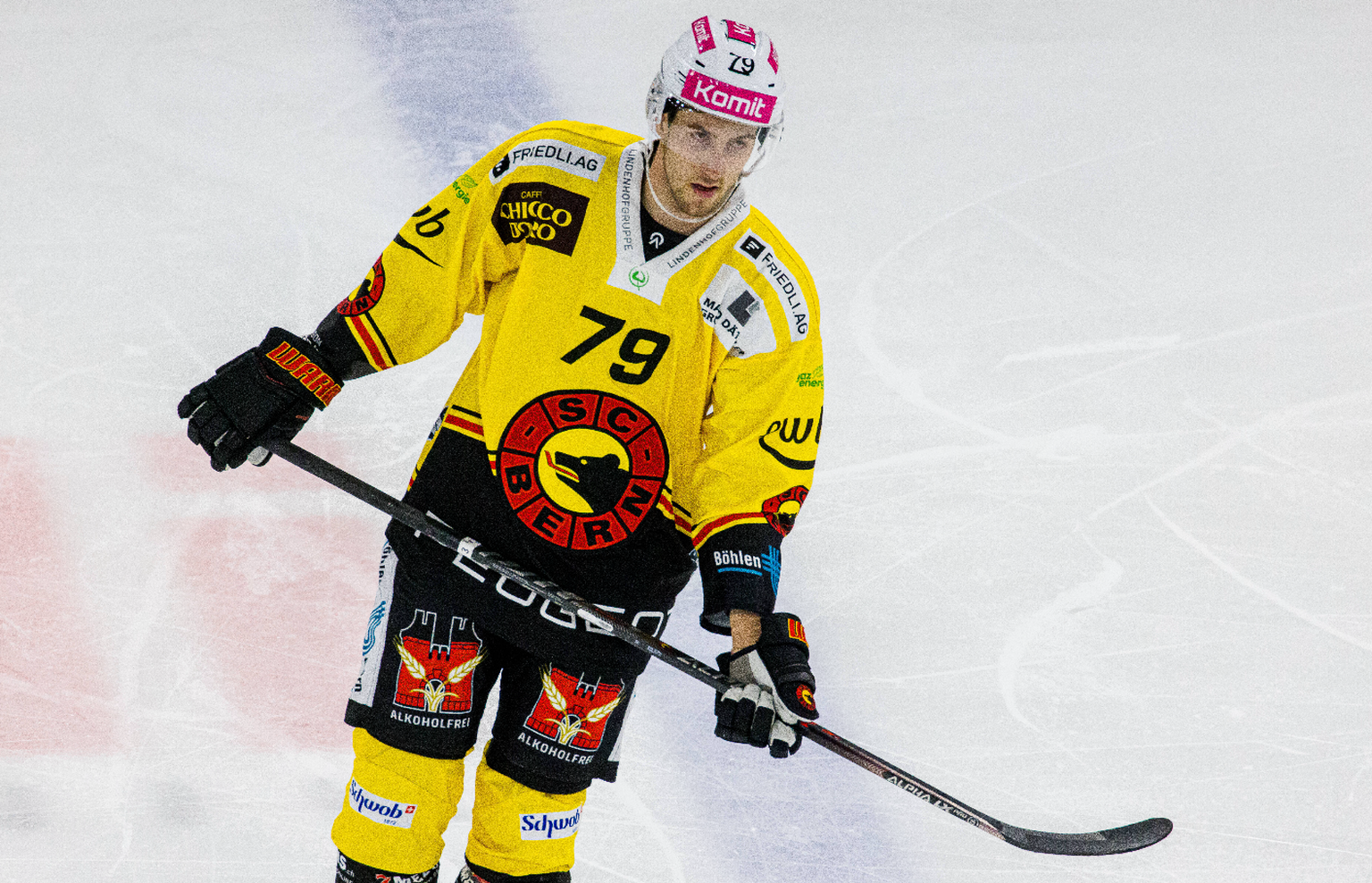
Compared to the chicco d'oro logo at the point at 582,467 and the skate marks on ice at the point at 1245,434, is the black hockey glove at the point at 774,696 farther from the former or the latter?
the skate marks on ice at the point at 1245,434

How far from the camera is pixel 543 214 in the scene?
2.18m

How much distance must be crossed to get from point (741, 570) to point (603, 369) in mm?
359

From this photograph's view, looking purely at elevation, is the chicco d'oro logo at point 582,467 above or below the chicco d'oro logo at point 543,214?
below

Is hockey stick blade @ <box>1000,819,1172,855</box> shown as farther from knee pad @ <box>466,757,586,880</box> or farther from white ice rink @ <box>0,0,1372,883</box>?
knee pad @ <box>466,757,586,880</box>

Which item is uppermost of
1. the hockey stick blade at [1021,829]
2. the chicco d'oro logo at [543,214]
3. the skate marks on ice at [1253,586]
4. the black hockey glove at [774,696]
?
the skate marks on ice at [1253,586]

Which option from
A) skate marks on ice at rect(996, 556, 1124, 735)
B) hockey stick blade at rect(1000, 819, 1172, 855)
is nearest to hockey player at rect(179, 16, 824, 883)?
hockey stick blade at rect(1000, 819, 1172, 855)

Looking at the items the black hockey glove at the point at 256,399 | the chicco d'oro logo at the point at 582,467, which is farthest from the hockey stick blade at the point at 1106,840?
the black hockey glove at the point at 256,399

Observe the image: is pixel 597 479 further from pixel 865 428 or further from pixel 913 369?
pixel 913 369

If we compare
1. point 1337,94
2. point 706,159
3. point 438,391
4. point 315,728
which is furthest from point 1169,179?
point 315,728

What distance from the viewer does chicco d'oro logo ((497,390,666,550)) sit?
2.17 m

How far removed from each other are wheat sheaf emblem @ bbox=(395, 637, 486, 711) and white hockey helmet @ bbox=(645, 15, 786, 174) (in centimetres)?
86

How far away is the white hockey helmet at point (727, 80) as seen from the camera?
206cm

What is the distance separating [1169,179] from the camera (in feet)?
13.3

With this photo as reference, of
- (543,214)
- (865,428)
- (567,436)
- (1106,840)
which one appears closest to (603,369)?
(567,436)
